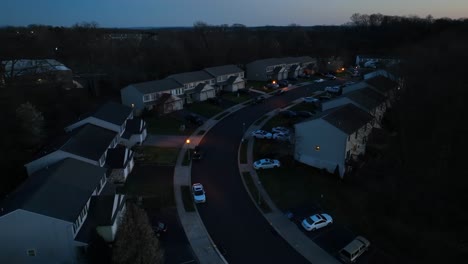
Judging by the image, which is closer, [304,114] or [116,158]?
[116,158]

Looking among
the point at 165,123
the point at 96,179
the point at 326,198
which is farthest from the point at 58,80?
the point at 326,198

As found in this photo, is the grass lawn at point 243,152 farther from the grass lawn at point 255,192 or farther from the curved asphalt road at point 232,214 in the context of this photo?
the grass lawn at point 255,192

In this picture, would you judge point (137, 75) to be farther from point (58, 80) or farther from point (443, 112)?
point (443, 112)

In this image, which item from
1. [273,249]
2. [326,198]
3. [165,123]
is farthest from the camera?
[165,123]

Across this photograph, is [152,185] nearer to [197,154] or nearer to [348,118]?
[197,154]

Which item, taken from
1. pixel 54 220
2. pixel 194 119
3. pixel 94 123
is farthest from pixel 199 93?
pixel 54 220

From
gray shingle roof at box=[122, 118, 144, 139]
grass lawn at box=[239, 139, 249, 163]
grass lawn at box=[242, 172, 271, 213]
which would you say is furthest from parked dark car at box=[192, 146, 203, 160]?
gray shingle roof at box=[122, 118, 144, 139]

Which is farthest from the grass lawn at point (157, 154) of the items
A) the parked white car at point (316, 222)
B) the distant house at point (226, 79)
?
the distant house at point (226, 79)
